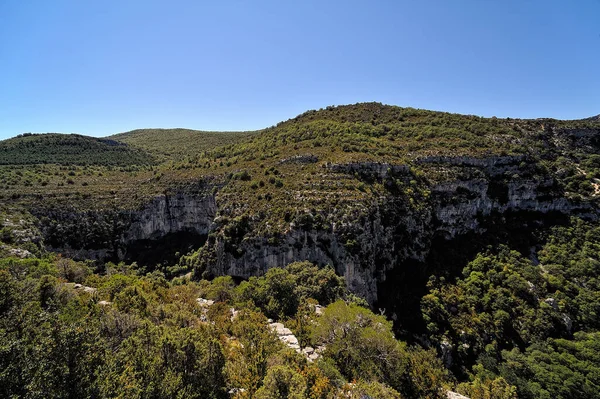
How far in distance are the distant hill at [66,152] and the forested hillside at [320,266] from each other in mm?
2111

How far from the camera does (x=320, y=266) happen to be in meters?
46.0

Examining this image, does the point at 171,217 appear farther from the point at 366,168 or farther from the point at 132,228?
the point at 366,168

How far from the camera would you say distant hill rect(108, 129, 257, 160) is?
12456 centimetres

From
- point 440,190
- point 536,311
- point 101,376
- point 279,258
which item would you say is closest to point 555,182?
point 440,190

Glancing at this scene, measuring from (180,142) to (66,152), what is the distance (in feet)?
157

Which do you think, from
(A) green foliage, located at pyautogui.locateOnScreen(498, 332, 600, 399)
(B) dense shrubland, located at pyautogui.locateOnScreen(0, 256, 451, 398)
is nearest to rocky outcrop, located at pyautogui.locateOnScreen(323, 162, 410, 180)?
(B) dense shrubland, located at pyautogui.locateOnScreen(0, 256, 451, 398)

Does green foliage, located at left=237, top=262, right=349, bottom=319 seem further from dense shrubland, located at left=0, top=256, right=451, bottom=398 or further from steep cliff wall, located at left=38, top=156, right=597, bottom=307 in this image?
steep cliff wall, located at left=38, top=156, right=597, bottom=307

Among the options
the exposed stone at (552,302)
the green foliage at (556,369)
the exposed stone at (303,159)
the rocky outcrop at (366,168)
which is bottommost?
the green foliage at (556,369)

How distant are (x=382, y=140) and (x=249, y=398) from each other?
77794mm

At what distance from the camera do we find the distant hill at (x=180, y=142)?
4904 inches

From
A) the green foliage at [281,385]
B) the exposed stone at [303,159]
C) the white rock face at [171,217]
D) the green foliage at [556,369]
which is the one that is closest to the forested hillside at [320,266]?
the green foliage at [281,385]

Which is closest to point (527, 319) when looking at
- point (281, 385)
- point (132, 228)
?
point (281, 385)

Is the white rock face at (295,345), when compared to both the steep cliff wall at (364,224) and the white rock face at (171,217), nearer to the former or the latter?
the steep cliff wall at (364,224)

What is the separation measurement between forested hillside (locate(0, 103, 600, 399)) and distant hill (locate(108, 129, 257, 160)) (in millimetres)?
31299
